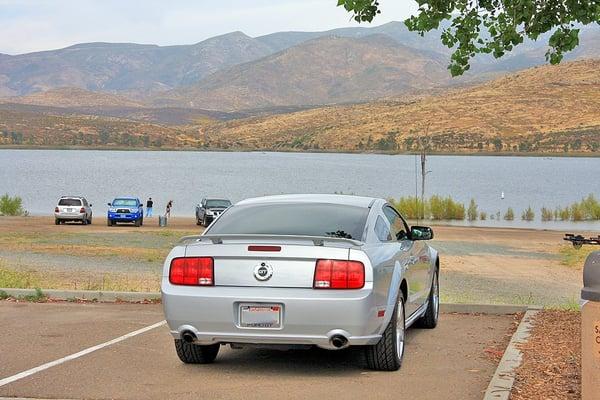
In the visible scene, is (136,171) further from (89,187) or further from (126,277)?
(126,277)

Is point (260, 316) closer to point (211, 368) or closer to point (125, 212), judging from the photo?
point (211, 368)

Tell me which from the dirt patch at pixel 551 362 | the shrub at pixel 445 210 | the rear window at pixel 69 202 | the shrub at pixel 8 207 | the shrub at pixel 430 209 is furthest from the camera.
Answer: the shrub at pixel 445 210

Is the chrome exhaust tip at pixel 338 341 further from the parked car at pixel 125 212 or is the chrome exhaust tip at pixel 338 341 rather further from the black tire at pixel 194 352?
the parked car at pixel 125 212

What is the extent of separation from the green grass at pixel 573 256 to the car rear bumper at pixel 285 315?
2184cm

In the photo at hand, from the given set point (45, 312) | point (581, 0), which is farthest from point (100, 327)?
point (581, 0)

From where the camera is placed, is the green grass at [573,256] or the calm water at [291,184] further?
the calm water at [291,184]

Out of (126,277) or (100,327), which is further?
(126,277)

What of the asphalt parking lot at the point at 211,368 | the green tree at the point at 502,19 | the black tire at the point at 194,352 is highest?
the green tree at the point at 502,19

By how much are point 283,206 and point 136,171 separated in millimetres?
136863

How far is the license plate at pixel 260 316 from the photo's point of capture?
8492mm

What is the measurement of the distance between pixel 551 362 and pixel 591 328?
2.98 metres

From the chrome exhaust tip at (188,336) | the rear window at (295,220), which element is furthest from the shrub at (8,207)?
the chrome exhaust tip at (188,336)

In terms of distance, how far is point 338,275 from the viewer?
27.8 ft

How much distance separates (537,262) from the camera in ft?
103
